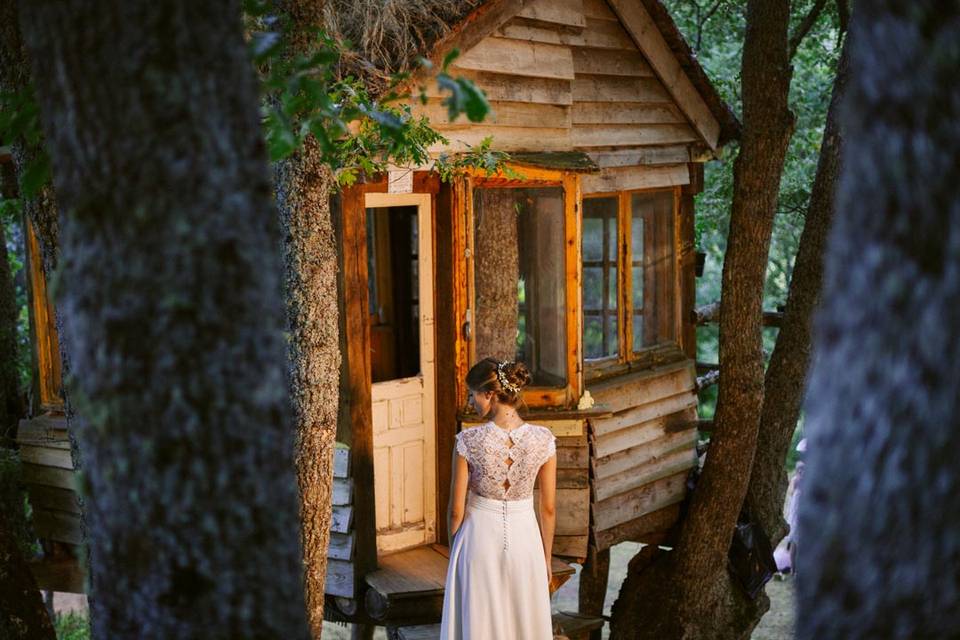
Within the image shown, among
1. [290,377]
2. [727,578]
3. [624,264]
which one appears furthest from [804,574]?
[727,578]

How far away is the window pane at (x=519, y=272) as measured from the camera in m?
8.00

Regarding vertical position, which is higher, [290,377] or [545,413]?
[290,377]

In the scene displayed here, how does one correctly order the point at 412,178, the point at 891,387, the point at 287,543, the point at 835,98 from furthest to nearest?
the point at 835,98, the point at 412,178, the point at 287,543, the point at 891,387

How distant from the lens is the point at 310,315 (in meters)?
5.64

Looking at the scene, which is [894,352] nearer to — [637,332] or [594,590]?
[637,332]

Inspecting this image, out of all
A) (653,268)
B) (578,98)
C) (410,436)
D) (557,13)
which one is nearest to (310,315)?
(410,436)

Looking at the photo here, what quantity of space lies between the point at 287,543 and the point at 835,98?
311 inches

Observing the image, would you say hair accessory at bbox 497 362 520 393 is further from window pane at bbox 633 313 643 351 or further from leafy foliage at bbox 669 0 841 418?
leafy foliage at bbox 669 0 841 418

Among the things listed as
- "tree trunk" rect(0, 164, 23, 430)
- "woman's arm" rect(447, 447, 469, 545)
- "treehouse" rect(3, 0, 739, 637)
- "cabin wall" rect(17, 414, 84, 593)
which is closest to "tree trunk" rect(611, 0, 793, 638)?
"treehouse" rect(3, 0, 739, 637)

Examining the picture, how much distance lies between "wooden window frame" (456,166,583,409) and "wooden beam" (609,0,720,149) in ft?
6.05

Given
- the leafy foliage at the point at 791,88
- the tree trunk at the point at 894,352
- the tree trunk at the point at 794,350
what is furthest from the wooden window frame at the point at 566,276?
the tree trunk at the point at 894,352

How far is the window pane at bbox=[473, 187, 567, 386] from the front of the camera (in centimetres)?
800

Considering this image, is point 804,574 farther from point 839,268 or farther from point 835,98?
point 835,98

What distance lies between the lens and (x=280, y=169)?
560cm
